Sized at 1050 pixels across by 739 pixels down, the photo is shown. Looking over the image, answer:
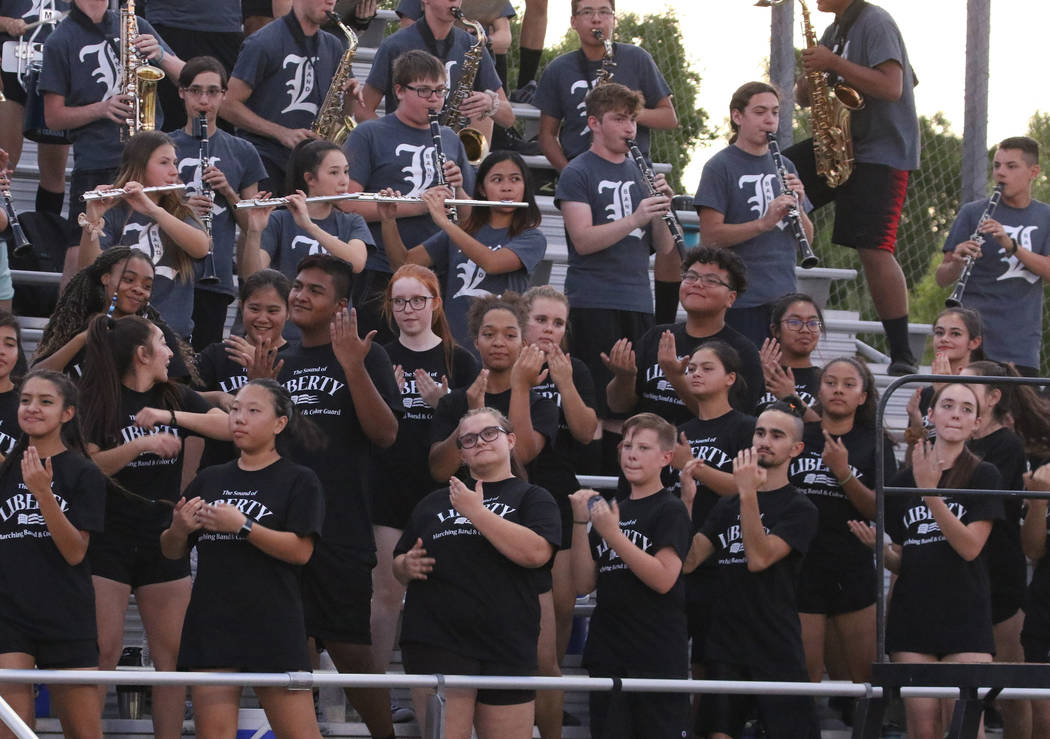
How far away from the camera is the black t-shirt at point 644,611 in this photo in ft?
17.8

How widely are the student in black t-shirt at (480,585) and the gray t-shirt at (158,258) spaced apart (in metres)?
1.66

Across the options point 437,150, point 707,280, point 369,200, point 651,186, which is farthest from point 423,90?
point 707,280

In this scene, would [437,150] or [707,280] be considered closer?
[707,280]

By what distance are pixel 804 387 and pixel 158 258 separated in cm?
252

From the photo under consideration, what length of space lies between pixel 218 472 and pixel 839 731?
2538 mm

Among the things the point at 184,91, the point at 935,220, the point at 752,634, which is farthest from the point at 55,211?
the point at 935,220

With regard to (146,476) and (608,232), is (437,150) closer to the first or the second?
(608,232)

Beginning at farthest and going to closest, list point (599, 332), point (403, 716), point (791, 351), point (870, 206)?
point (870, 206)
point (599, 332)
point (791, 351)
point (403, 716)

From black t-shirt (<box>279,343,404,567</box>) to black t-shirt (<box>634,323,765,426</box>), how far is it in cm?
109

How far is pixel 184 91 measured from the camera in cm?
717

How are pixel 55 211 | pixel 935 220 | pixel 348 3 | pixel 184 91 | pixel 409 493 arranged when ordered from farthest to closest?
pixel 935 220, pixel 348 3, pixel 55 211, pixel 184 91, pixel 409 493

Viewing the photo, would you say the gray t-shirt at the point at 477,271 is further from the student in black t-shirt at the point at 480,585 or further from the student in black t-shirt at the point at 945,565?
the student in black t-shirt at the point at 945,565

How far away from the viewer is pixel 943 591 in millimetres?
5816

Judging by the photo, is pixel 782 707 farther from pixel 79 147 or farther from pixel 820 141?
pixel 79 147
